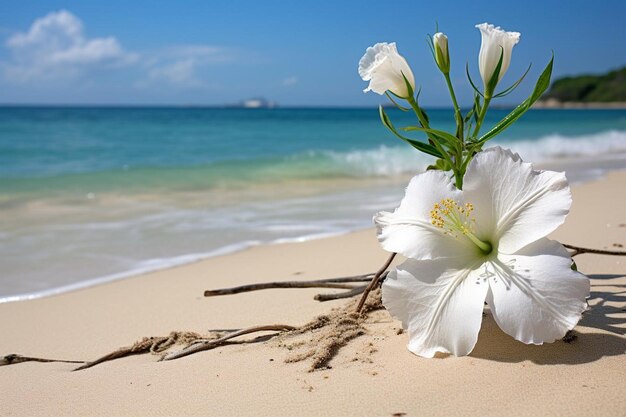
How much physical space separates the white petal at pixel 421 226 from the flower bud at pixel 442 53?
38 centimetres

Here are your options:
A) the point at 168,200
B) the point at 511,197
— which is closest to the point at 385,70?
the point at 511,197

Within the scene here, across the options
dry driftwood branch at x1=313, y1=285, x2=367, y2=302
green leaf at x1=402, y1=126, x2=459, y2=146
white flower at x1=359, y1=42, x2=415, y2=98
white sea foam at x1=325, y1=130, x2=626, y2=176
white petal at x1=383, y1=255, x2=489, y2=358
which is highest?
white flower at x1=359, y1=42, x2=415, y2=98

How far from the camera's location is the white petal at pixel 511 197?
5.09 feet

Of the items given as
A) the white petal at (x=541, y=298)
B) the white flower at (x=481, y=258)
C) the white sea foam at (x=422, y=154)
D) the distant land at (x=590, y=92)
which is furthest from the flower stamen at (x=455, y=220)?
the distant land at (x=590, y=92)

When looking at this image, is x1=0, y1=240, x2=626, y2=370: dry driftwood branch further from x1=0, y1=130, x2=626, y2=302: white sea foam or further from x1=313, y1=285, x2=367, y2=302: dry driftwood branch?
x1=0, y1=130, x2=626, y2=302: white sea foam

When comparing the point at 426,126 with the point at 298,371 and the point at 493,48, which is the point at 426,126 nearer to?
the point at 493,48

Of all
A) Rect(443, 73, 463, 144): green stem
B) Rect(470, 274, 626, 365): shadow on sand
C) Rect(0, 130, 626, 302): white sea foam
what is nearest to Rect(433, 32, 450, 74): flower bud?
Rect(443, 73, 463, 144): green stem

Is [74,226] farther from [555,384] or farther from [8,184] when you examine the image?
[555,384]

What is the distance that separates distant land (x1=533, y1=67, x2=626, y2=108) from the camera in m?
80.4

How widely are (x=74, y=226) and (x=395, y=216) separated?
453 cm

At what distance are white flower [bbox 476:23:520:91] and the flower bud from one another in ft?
0.34

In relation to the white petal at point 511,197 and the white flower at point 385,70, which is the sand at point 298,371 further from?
the white flower at point 385,70

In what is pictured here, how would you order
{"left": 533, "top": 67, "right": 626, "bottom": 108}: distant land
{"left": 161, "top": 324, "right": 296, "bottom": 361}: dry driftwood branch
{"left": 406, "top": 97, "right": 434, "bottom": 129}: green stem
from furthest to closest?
{"left": 533, "top": 67, "right": 626, "bottom": 108}: distant land, {"left": 161, "top": 324, "right": 296, "bottom": 361}: dry driftwood branch, {"left": 406, "top": 97, "right": 434, "bottom": 129}: green stem

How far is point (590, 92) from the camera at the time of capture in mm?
84750
